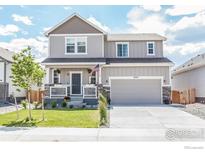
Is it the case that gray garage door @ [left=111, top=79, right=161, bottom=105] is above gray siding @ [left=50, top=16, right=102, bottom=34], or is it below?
below

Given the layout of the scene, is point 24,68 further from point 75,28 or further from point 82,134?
point 75,28

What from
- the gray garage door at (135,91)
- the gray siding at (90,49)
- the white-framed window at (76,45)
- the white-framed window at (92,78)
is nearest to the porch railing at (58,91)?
the white-framed window at (92,78)

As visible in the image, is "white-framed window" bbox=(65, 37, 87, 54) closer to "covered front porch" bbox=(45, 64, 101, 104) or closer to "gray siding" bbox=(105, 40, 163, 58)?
"covered front porch" bbox=(45, 64, 101, 104)

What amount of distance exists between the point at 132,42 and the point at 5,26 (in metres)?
11.6

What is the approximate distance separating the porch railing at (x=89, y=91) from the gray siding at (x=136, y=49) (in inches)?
180

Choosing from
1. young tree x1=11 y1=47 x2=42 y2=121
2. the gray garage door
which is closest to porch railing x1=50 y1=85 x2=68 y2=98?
the gray garage door

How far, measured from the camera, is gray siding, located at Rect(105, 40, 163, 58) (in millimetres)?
26297

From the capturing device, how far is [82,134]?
33.4ft

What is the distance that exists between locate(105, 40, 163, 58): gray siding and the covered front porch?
2.86m

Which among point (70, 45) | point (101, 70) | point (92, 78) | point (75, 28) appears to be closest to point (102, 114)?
point (101, 70)

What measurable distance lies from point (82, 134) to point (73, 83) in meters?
14.9
